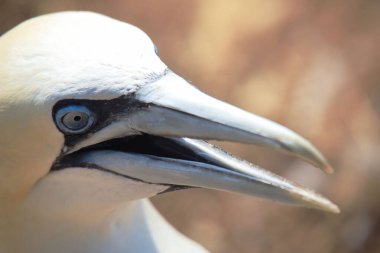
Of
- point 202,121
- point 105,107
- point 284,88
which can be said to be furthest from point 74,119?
point 284,88

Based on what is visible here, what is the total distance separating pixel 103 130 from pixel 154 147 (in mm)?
93

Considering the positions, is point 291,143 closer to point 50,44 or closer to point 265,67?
point 50,44

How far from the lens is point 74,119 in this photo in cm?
105

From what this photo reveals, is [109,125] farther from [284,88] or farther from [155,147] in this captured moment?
[284,88]

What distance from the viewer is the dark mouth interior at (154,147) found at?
1120 mm

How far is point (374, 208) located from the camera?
222 cm

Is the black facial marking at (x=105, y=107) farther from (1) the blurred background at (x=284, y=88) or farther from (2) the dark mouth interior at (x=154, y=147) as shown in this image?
(1) the blurred background at (x=284, y=88)

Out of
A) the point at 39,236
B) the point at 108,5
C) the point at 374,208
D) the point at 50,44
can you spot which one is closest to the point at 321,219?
the point at 374,208

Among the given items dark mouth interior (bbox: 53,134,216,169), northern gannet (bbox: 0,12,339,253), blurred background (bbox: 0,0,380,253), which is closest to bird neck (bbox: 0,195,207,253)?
northern gannet (bbox: 0,12,339,253)

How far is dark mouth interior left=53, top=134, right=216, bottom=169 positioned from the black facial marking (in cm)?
5

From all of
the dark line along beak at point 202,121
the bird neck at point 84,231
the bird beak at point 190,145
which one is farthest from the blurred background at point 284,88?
the dark line along beak at point 202,121

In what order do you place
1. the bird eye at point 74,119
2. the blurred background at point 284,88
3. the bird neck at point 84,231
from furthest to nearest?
the blurred background at point 284,88 → the bird neck at point 84,231 → the bird eye at point 74,119

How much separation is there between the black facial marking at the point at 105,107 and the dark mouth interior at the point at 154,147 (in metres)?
0.05

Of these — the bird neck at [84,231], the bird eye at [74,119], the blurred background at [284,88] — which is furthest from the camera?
the blurred background at [284,88]
